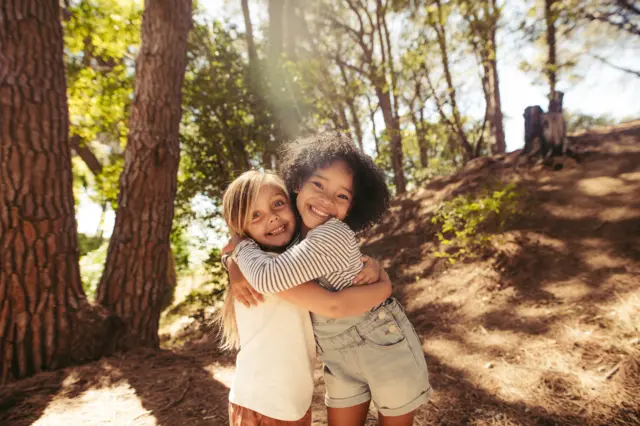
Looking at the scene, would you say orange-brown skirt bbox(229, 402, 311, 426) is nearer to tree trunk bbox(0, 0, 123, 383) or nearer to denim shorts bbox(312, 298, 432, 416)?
denim shorts bbox(312, 298, 432, 416)

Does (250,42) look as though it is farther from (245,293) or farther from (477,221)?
(245,293)

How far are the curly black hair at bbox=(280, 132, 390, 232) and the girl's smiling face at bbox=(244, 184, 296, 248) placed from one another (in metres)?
0.24

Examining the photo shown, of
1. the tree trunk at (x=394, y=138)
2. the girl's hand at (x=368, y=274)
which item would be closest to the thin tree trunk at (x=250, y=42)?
the tree trunk at (x=394, y=138)

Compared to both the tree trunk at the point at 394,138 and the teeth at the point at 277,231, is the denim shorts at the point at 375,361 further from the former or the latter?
the tree trunk at the point at 394,138

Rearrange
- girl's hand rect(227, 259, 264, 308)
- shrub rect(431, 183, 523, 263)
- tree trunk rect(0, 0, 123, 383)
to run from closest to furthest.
A: 1. girl's hand rect(227, 259, 264, 308)
2. tree trunk rect(0, 0, 123, 383)
3. shrub rect(431, 183, 523, 263)

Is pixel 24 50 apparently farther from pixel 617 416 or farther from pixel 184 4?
pixel 617 416

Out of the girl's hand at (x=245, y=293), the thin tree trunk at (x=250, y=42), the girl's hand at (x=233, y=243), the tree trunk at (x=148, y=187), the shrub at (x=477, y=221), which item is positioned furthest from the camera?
the thin tree trunk at (x=250, y=42)

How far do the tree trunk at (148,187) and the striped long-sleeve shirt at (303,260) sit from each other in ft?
8.94

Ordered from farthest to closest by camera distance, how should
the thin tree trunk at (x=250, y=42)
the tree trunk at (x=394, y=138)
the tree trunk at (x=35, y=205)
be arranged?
the tree trunk at (x=394, y=138) → the thin tree trunk at (x=250, y=42) → the tree trunk at (x=35, y=205)

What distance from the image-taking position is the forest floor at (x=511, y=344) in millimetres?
2512

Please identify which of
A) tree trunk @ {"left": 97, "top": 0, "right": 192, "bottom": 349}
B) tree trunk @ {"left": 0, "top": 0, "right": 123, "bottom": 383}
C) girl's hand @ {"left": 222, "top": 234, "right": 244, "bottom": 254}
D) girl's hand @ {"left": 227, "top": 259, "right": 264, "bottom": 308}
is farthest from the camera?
tree trunk @ {"left": 97, "top": 0, "right": 192, "bottom": 349}

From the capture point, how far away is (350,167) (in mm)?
1960

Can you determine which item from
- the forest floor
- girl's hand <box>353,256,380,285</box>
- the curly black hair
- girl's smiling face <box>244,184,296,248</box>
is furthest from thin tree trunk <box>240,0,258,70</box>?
girl's hand <box>353,256,380,285</box>

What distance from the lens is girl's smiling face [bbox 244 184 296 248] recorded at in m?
1.75
